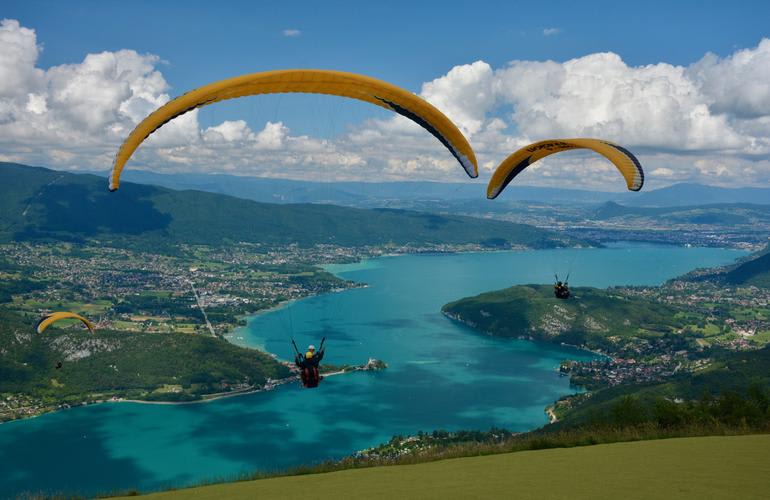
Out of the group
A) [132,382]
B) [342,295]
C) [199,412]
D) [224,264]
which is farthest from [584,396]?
[224,264]

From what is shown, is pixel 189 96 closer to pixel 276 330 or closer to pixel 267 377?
pixel 267 377

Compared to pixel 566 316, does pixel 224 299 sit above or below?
below

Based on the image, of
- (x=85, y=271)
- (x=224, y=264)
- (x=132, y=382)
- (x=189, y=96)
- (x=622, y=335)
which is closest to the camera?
(x=189, y=96)

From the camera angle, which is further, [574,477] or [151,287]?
[151,287]

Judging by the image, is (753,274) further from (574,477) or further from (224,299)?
(574,477)

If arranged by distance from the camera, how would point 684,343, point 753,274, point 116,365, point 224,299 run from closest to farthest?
point 116,365 → point 684,343 → point 224,299 → point 753,274

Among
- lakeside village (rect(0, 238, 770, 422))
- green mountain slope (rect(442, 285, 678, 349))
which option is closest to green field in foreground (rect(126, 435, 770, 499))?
lakeside village (rect(0, 238, 770, 422))

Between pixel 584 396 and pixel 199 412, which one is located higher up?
pixel 584 396

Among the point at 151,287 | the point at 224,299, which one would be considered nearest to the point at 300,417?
the point at 224,299
